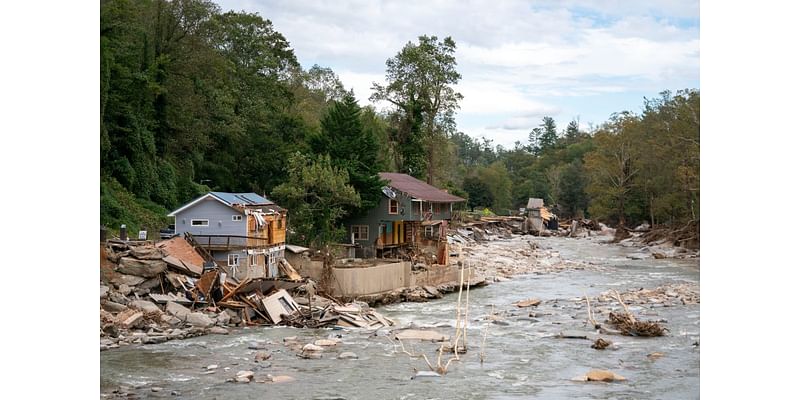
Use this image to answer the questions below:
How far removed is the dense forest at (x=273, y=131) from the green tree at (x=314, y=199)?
0.04 meters

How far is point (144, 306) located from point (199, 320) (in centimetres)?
113

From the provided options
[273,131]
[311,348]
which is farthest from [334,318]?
[273,131]

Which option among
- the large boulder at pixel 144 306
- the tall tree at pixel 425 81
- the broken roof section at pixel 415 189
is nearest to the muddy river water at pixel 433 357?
the large boulder at pixel 144 306

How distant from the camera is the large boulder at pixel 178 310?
16.7 m

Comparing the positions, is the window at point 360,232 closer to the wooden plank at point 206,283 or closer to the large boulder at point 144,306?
the wooden plank at point 206,283

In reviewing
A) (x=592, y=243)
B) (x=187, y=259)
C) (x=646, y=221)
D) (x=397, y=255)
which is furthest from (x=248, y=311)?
(x=646, y=221)

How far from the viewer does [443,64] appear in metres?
38.0

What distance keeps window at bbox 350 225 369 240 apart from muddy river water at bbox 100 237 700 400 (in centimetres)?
842

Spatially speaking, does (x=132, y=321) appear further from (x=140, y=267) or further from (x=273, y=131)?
(x=273, y=131)

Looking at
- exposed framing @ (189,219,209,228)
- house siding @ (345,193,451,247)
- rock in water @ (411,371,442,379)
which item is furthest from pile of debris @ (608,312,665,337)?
house siding @ (345,193,451,247)

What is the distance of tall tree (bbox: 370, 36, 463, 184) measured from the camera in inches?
1476

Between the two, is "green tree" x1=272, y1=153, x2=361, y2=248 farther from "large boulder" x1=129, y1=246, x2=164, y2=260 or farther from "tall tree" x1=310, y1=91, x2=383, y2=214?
"large boulder" x1=129, y1=246, x2=164, y2=260
